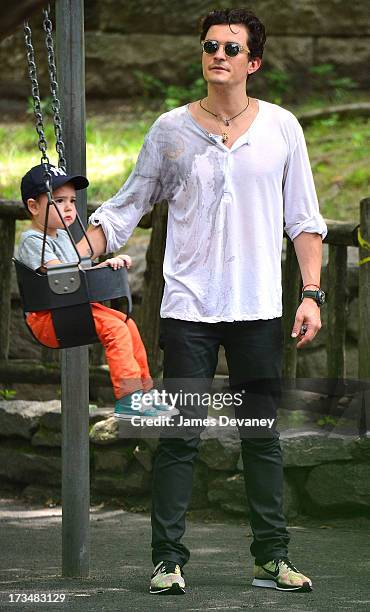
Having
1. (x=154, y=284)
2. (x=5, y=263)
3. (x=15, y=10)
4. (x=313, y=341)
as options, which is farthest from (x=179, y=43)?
(x=15, y=10)

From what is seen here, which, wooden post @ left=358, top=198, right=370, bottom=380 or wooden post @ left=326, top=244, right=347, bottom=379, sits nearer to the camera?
wooden post @ left=358, top=198, right=370, bottom=380

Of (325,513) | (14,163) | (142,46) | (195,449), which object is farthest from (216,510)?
(142,46)

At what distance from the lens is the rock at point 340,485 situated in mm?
6059

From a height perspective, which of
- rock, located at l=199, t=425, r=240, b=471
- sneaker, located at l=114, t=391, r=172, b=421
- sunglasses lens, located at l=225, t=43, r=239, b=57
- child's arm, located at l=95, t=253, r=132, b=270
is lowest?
rock, located at l=199, t=425, r=240, b=471

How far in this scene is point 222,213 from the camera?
175 inches

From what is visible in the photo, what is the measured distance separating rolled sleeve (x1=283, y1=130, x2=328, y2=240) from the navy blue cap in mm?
745

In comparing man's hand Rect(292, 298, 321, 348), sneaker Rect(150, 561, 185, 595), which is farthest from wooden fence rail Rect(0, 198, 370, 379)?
sneaker Rect(150, 561, 185, 595)

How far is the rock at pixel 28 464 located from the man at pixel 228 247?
2.30 meters

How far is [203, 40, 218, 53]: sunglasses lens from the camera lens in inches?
176

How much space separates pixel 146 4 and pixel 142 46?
1.31 feet

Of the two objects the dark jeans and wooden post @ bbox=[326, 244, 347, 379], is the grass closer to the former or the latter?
wooden post @ bbox=[326, 244, 347, 379]

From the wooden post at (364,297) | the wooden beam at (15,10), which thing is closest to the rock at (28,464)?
the wooden post at (364,297)

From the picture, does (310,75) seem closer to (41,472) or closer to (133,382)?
(41,472)

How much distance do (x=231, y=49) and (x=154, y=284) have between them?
2.27 meters
